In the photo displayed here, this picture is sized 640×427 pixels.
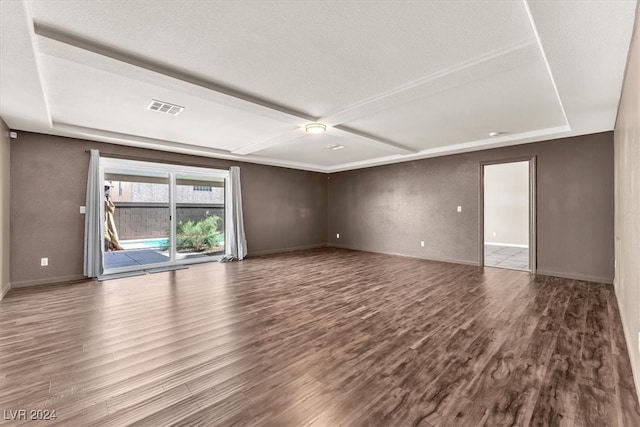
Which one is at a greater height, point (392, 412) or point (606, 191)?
point (606, 191)

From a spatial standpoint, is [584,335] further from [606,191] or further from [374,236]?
[374,236]

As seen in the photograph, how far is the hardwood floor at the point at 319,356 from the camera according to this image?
1628 millimetres

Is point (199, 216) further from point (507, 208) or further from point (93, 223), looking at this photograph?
point (507, 208)

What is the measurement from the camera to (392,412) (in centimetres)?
160

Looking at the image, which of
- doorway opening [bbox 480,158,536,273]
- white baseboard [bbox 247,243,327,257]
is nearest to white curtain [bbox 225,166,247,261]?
white baseboard [bbox 247,243,327,257]

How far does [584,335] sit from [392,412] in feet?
7.33

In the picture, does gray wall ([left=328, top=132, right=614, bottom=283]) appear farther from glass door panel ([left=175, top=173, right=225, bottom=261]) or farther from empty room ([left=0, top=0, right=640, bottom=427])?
glass door panel ([left=175, top=173, right=225, bottom=261])

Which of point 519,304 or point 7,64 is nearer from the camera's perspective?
point 7,64

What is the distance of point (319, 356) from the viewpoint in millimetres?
2238

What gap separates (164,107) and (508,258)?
744cm

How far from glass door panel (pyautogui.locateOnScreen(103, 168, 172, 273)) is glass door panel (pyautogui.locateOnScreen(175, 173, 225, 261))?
0.27 metres

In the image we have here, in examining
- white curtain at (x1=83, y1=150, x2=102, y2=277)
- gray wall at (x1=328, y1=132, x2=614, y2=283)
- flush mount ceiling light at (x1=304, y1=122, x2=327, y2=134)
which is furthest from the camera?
white curtain at (x1=83, y1=150, x2=102, y2=277)

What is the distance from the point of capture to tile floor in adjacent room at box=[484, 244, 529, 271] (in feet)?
18.8

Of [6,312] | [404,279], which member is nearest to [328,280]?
[404,279]
